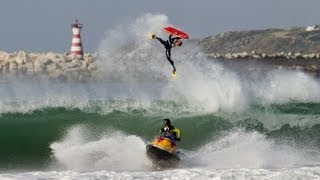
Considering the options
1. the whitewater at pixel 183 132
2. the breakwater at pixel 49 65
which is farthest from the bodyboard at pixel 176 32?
the breakwater at pixel 49 65

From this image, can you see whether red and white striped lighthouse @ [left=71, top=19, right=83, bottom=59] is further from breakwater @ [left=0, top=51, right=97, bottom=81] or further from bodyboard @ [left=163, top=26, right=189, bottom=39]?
bodyboard @ [left=163, top=26, right=189, bottom=39]

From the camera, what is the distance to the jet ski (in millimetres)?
16250

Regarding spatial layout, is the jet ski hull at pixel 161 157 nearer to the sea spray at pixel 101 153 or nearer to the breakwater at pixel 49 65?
the sea spray at pixel 101 153

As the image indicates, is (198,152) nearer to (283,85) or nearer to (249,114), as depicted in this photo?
(249,114)

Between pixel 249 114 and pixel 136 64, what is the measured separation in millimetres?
42860

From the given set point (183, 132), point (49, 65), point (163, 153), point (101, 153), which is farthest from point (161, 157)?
point (49, 65)

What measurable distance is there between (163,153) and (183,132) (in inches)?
242

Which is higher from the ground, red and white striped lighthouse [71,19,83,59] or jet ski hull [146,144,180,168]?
red and white striped lighthouse [71,19,83,59]

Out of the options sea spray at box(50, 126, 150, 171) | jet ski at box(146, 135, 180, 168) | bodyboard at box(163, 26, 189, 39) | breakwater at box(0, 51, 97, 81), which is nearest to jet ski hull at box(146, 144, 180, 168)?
jet ski at box(146, 135, 180, 168)

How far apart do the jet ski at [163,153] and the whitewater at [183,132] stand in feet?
0.81

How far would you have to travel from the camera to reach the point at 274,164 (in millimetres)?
16922

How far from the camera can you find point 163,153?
16.3 metres

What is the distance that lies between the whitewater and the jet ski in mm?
247

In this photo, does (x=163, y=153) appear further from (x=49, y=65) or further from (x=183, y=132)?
(x=49, y=65)
